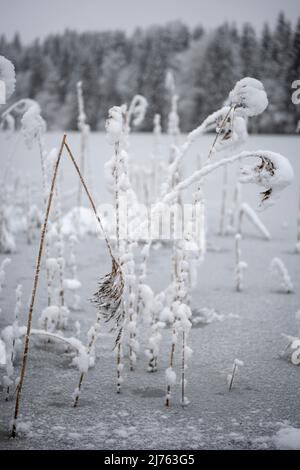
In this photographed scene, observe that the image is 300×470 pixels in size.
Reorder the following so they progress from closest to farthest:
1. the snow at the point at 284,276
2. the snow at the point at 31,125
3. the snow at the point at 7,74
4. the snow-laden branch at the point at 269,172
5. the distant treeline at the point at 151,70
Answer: the snow-laden branch at the point at 269,172 < the snow at the point at 7,74 < the snow at the point at 31,125 < the snow at the point at 284,276 < the distant treeline at the point at 151,70

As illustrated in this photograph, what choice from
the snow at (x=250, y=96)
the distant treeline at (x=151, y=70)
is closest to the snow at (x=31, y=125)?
the snow at (x=250, y=96)

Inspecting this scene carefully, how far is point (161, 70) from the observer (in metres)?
15.3

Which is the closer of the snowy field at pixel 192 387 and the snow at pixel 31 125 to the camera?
the snowy field at pixel 192 387

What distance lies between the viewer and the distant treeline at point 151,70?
13.1m

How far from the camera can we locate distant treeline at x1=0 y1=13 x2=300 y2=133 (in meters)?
13.1

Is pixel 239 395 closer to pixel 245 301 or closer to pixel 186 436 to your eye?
pixel 186 436

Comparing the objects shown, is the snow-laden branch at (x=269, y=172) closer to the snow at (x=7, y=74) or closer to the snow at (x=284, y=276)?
the snow at (x=7, y=74)

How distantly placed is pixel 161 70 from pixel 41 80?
12.0ft

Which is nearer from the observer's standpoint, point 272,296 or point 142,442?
point 142,442

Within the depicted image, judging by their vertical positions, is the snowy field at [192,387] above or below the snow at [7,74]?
below

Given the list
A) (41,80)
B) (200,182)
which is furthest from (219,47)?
(200,182)

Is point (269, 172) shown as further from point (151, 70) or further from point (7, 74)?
point (151, 70)

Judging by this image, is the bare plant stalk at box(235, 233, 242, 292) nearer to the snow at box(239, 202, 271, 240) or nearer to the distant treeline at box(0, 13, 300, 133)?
the snow at box(239, 202, 271, 240)

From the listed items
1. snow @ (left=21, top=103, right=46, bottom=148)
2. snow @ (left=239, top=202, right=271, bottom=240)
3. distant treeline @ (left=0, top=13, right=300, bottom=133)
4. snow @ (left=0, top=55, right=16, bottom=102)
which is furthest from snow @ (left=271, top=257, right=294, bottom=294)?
distant treeline @ (left=0, top=13, right=300, bottom=133)
